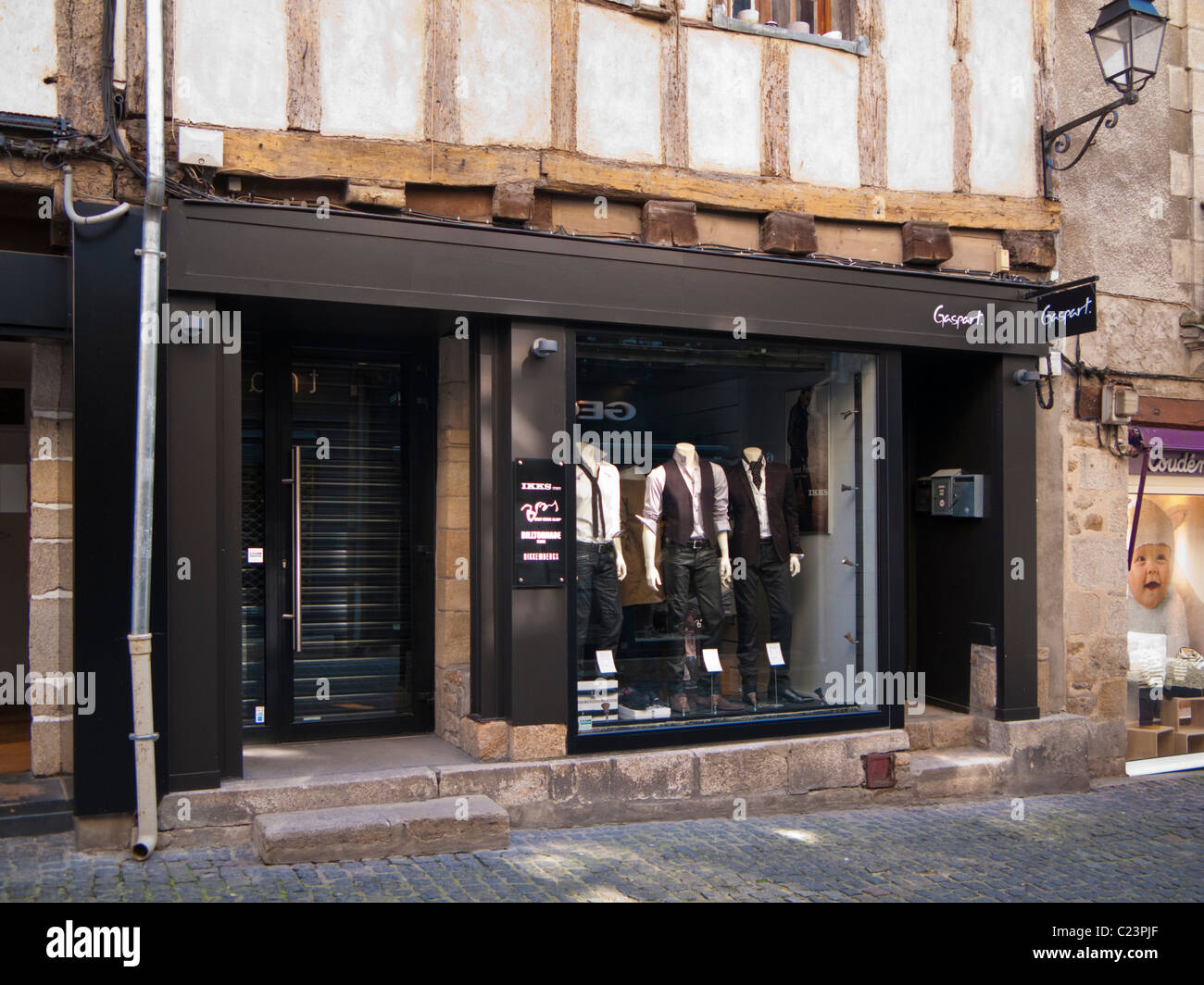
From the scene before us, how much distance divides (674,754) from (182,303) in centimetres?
372

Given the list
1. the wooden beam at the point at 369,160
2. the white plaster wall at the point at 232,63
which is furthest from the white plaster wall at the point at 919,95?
the white plaster wall at the point at 232,63

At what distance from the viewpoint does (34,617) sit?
236 inches

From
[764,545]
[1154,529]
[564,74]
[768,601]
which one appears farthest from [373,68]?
[1154,529]

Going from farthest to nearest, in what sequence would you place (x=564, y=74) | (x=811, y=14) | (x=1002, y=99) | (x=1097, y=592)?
1. (x=1097, y=592)
2. (x=1002, y=99)
3. (x=811, y=14)
4. (x=564, y=74)

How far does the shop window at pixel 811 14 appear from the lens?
25.1 ft

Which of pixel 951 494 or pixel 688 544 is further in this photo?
pixel 951 494

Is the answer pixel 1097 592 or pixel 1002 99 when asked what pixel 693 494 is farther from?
pixel 1002 99

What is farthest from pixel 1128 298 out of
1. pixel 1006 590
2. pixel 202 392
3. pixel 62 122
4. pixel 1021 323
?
pixel 62 122

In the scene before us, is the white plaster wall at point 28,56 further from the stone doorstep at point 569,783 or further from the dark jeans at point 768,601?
the dark jeans at point 768,601

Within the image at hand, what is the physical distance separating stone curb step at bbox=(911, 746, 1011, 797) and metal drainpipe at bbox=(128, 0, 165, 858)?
466 centimetres

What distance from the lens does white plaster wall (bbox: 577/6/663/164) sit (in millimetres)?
6836

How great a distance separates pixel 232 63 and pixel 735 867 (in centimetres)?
491

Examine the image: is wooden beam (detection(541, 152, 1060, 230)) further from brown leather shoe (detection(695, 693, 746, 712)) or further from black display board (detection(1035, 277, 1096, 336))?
brown leather shoe (detection(695, 693, 746, 712))

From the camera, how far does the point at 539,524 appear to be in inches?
263
